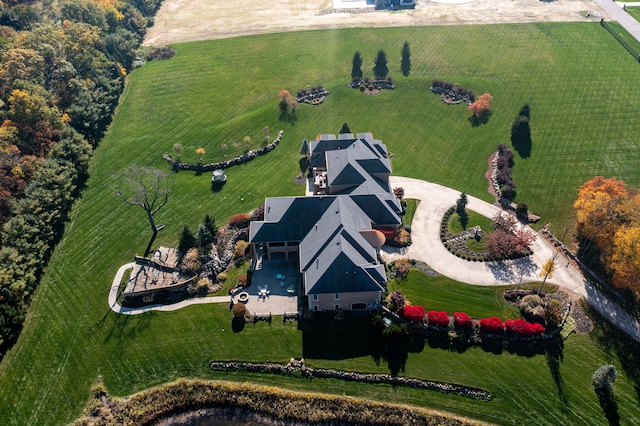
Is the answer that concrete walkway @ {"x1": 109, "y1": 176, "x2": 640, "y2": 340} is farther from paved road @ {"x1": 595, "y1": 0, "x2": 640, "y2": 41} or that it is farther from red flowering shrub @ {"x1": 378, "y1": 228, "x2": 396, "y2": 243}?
paved road @ {"x1": 595, "y1": 0, "x2": 640, "y2": 41}

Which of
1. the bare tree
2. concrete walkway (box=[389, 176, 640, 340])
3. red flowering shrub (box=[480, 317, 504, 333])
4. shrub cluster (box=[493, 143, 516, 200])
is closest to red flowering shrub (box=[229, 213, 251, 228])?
the bare tree

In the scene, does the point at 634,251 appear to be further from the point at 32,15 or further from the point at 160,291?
the point at 32,15

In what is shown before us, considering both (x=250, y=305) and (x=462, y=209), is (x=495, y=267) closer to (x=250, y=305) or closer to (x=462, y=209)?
(x=462, y=209)

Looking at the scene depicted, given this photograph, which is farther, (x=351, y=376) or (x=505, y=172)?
(x=505, y=172)

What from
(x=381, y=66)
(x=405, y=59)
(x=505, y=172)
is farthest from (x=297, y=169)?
(x=405, y=59)

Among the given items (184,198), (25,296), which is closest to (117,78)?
(184,198)

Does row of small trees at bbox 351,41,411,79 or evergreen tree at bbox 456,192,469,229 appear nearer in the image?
evergreen tree at bbox 456,192,469,229
